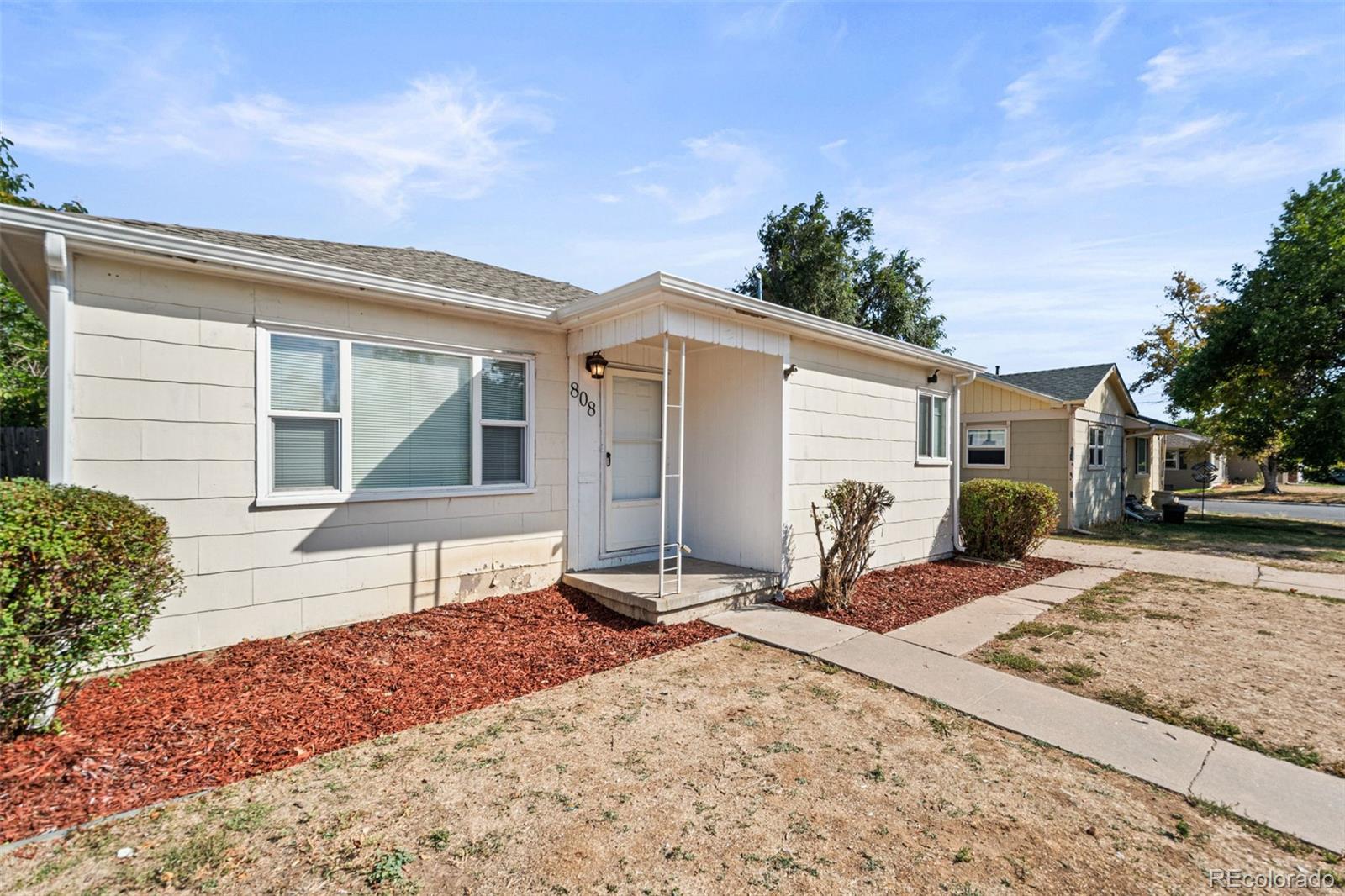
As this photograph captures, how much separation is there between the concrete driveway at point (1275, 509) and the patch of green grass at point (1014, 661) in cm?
1859

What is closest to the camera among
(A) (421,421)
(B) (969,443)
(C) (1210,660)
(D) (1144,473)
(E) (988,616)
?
(C) (1210,660)

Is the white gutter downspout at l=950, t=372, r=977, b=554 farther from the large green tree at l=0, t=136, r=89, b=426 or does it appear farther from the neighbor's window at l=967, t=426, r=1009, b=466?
the large green tree at l=0, t=136, r=89, b=426

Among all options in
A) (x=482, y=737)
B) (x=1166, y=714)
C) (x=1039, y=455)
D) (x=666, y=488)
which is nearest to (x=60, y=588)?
(x=482, y=737)

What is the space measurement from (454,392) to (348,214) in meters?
5.98

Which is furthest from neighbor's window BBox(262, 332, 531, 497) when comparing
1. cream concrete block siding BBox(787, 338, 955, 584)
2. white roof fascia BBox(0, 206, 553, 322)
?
cream concrete block siding BBox(787, 338, 955, 584)

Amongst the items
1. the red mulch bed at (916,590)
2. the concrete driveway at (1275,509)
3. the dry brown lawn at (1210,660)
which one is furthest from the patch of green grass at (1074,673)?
the concrete driveway at (1275,509)

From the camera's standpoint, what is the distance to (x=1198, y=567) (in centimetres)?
852

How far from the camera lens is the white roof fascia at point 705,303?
185 inches

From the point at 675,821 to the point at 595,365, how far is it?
436 centimetres

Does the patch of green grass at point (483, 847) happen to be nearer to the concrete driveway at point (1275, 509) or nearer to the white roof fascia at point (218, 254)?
the white roof fascia at point (218, 254)

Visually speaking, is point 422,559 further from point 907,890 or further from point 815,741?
point 907,890

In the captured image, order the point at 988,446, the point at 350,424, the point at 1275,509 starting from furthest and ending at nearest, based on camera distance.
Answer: the point at 1275,509, the point at 988,446, the point at 350,424

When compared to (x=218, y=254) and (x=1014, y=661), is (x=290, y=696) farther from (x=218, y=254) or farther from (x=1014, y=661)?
(x=1014, y=661)

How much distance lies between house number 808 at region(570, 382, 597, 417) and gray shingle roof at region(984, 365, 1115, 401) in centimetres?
1152
